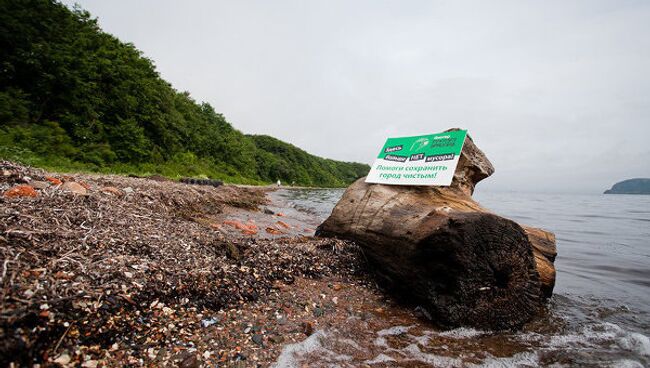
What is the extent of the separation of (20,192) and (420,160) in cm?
653

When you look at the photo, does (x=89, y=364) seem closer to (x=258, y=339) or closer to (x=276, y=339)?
(x=258, y=339)

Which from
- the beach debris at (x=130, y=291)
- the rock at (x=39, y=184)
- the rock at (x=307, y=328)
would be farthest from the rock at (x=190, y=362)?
the rock at (x=39, y=184)

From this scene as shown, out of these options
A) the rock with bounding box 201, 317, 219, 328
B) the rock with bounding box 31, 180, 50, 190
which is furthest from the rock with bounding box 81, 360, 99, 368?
the rock with bounding box 31, 180, 50, 190

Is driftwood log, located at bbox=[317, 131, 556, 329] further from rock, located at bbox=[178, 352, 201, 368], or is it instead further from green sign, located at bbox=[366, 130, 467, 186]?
rock, located at bbox=[178, 352, 201, 368]

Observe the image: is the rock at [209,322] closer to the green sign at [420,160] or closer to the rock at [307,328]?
the rock at [307,328]

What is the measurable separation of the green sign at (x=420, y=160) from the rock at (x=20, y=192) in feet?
18.6

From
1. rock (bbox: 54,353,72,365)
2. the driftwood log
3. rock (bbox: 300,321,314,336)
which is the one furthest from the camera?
the driftwood log

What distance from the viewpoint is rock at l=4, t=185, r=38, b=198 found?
3906 mm

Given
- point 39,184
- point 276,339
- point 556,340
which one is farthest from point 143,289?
point 556,340

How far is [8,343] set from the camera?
69.8 inches

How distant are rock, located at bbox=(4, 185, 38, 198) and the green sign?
18.6 feet

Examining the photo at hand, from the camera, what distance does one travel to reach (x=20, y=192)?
13.2ft

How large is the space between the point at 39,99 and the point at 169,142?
38.7 ft

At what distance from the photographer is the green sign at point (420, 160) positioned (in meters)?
5.24
